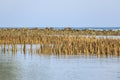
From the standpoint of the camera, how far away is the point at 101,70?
26.0 meters

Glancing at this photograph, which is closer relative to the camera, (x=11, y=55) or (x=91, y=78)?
(x=91, y=78)

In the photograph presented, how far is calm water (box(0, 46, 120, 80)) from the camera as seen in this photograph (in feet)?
77.8

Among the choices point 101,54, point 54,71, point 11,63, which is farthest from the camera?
point 101,54

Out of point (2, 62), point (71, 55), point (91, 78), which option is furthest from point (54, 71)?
point (71, 55)

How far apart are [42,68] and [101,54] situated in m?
6.95

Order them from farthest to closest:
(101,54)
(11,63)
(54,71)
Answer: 1. (101,54)
2. (11,63)
3. (54,71)

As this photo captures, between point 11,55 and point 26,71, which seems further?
point 11,55

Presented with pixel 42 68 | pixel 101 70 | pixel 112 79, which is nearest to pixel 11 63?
pixel 42 68

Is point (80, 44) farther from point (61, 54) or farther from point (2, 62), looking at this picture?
point (2, 62)

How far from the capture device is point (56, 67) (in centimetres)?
2758

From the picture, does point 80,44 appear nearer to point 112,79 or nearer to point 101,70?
point 101,70

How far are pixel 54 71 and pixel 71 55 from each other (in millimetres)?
7548

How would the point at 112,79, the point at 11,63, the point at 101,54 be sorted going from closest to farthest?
the point at 112,79 < the point at 11,63 < the point at 101,54

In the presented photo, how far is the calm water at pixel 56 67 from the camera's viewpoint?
23.7 meters
